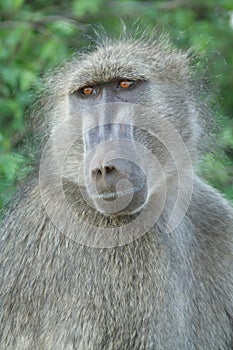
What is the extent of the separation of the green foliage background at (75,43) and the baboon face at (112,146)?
53cm

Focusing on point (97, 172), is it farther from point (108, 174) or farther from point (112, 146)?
point (112, 146)

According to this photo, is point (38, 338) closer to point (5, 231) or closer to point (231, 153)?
point (5, 231)

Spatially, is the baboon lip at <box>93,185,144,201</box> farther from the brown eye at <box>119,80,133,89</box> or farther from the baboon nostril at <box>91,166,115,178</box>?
the brown eye at <box>119,80,133,89</box>

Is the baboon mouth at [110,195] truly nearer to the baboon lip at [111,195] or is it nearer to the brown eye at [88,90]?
the baboon lip at [111,195]

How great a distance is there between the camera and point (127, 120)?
3973 millimetres

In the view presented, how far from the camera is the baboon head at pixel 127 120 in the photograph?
12.3 feet

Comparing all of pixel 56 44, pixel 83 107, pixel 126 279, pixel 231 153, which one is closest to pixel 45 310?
pixel 126 279

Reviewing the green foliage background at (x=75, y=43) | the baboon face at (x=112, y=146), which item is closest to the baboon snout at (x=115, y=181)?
the baboon face at (x=112, y=146)

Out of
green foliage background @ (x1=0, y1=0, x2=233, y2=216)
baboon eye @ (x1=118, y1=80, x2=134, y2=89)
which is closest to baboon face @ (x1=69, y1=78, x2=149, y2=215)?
baboon eye @ (x1=118, y1=80, x2=134, y2=89)

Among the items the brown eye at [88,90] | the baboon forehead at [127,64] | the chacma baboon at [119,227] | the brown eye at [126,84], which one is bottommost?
the chacma baboon at [119,227]

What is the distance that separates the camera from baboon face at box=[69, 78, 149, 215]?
11.8ft

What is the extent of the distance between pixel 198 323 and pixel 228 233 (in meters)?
0.53

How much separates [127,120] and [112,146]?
30 centimetres

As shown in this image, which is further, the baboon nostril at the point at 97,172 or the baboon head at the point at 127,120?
the baboon head at the point at 127,120
